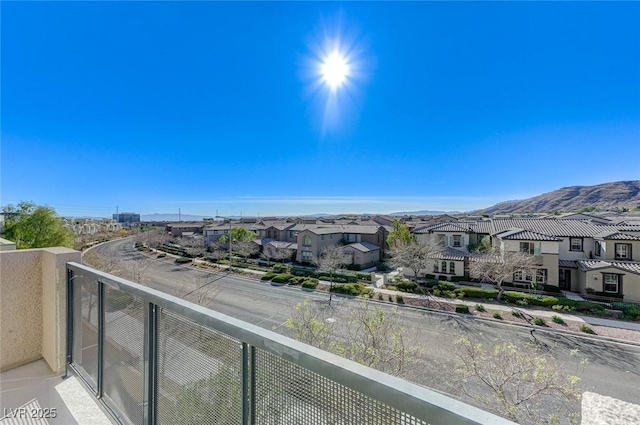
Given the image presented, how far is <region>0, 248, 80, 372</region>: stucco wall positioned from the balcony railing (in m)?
0.36

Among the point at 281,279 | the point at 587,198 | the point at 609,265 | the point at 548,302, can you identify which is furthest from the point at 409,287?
the point at 587,198

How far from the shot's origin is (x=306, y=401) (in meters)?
1.11

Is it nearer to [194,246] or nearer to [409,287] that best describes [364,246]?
[409,287]

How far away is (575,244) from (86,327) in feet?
91.3

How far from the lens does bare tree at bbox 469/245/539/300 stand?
17.7 meters

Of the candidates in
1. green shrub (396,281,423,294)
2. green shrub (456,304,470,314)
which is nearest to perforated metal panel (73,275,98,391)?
green shrub (456,304,470,314)

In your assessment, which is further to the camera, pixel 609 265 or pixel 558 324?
pixel 609 265

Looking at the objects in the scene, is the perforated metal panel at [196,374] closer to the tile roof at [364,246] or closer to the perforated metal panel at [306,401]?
the perforated metal panel at [306,401]

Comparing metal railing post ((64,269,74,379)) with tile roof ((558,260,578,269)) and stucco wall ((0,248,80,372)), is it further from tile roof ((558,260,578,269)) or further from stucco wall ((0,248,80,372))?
tile roof ((558,260,578,269))

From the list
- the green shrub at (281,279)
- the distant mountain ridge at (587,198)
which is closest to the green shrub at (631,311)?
the green shrub at (281,279)

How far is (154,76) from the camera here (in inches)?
490

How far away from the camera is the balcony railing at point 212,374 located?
851mm

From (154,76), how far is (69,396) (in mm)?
13608

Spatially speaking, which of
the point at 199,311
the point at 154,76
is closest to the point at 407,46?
the point at 154,76
